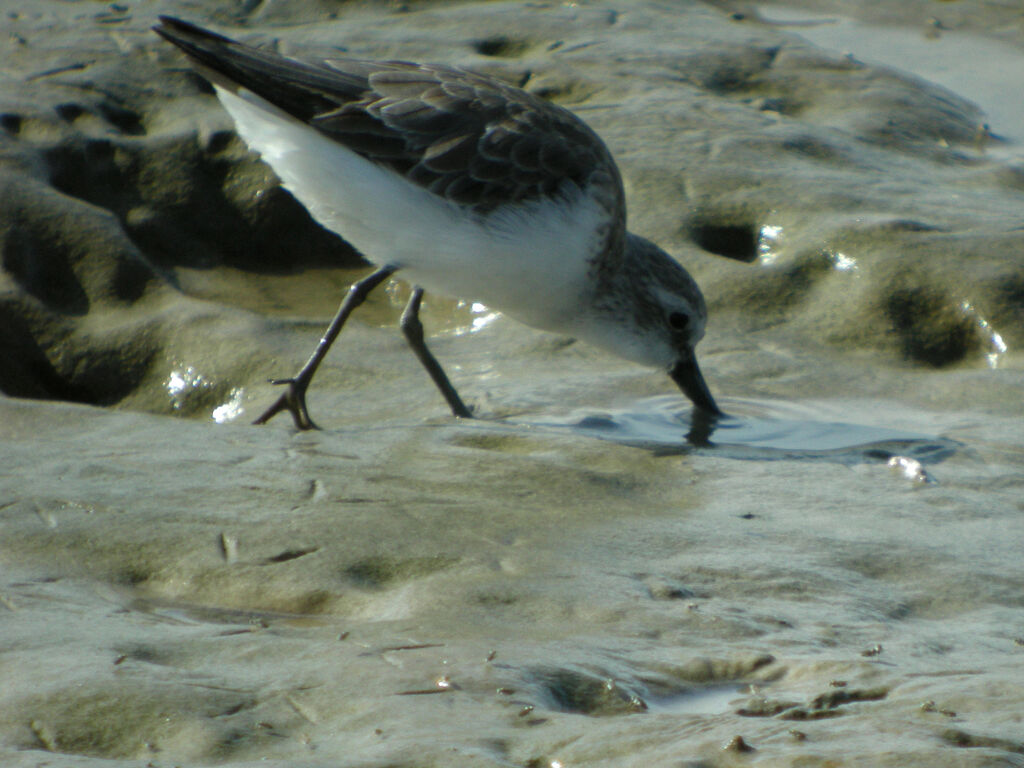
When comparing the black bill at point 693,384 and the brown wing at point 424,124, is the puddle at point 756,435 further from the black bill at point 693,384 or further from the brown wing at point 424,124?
the brown wing at point 424,124

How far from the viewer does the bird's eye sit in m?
5.20

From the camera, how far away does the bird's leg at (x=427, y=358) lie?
4.91 meters

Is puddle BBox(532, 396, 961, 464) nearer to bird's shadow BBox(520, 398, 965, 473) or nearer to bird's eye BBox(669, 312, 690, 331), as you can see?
bird's shadow BBox(520, 398, 965, 473)

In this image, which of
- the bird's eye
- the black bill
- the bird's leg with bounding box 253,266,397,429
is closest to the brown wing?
the bird's leg with bounding box 253,266,397,429

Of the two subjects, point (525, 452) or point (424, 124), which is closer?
point (525, 452)

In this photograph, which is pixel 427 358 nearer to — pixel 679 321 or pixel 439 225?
pixel 439 225

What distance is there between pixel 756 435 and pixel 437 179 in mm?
1700

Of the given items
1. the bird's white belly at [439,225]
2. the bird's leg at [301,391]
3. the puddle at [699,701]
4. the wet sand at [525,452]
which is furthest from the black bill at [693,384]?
the puddle at [699,701]

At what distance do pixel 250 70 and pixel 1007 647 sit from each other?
3.61 m

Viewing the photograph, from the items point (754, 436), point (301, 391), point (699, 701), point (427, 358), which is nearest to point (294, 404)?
→ point (301, 391)

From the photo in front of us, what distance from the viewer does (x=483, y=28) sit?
351 inches

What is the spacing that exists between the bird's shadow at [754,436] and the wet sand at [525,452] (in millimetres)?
24

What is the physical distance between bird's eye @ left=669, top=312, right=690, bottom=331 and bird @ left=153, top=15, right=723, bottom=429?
0.05 metres

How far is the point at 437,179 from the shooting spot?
4824 millimetres
